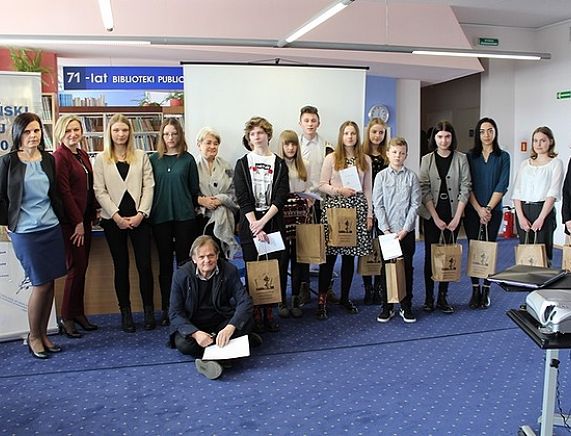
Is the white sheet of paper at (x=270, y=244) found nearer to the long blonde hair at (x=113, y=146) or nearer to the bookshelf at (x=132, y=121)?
the long blonde hair at (x=113, y=146)

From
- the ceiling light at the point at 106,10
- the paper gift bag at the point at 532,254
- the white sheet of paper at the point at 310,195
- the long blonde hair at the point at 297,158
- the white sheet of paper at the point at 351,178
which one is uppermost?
the ceiling light at the point at 106,10

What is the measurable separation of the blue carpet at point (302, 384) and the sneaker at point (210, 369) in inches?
1.7

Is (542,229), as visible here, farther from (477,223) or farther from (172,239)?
(172,239)

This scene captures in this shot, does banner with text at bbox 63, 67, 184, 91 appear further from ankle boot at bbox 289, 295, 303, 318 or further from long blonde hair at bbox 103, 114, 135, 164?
ankle boot at bbox 289, 295, 303, 318

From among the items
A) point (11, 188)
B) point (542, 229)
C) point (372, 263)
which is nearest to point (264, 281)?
point (372, 263)

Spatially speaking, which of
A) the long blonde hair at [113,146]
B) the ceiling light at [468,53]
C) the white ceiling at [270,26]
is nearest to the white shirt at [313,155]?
the long blonde hair at [113,146]

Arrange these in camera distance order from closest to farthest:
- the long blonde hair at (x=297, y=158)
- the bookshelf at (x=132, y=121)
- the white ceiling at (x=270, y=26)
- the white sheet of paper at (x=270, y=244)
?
the white sheet of paper at (x=270, y=244) → the long blonde hair at (x=297, y=158) → the white ceiling at (x=270, y=26) → the bookshelf at (x=132, y=121)

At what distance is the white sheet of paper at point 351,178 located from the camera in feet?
13.9

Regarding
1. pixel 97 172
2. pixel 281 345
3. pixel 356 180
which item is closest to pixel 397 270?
pixel 356 180

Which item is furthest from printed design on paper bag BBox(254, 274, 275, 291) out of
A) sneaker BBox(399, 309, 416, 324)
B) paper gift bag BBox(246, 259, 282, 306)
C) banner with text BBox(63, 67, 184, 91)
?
banner with text BBox(63, 67, 184, 91)

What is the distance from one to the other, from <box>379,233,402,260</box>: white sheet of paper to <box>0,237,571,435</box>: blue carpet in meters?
0.54

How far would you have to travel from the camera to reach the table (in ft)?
6.11

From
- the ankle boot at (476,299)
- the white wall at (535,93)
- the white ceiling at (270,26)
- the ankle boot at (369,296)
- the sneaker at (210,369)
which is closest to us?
the sneaker at (210,369)

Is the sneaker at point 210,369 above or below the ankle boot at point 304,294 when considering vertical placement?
below
